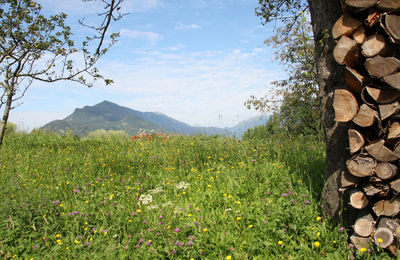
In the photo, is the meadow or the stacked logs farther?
the meadow

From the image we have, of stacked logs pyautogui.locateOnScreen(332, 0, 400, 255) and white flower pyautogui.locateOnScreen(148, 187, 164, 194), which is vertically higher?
stacked logs pyautogui.locateOnScreen(332, 0, 400, 255)

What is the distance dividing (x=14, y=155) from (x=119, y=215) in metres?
5.60

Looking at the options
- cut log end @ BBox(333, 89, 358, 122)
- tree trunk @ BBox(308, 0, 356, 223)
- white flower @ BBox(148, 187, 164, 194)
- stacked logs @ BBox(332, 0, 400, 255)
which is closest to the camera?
stacked logs @ BBox(332, 0, 400, 255)

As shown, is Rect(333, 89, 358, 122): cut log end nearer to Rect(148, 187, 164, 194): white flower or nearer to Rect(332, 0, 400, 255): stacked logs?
Rect(332, 0, 400, 255): stacked logs

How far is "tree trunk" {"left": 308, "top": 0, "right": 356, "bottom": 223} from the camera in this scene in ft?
9.48

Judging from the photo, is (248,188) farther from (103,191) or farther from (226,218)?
(103,191)

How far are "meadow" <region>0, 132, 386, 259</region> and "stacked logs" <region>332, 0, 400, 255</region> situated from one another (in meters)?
0.32

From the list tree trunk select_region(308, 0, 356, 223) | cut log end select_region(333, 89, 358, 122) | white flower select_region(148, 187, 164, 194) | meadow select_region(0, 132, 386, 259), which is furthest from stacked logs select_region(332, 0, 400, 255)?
white flower select_region(148, 187, 164, 194)

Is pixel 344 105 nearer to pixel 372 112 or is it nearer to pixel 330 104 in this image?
pixel 372 112

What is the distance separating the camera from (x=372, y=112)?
2.56 metres

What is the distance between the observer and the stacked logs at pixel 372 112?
8.04 ft

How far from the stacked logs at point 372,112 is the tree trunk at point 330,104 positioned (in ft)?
0.63

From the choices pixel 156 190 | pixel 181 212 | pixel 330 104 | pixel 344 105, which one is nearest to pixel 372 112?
pixel 344 105

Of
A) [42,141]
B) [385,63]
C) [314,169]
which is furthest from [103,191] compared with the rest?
[42,141]
